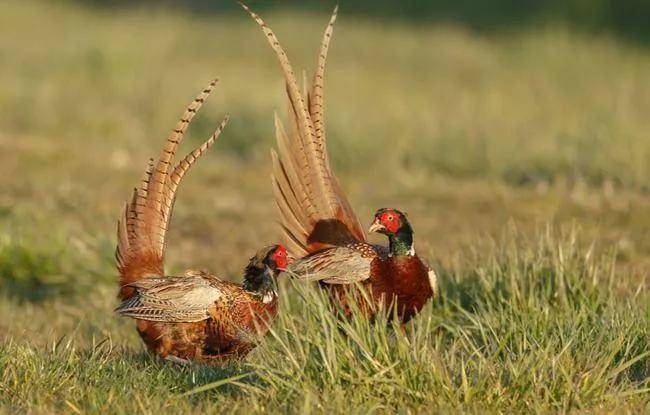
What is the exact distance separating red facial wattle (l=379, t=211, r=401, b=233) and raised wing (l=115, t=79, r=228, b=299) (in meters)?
0.94

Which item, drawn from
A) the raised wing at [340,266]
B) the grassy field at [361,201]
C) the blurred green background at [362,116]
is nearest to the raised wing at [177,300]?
the grassy field at [361,201]

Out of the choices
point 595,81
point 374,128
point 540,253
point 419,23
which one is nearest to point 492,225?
point 540,253

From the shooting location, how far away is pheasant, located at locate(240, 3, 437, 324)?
5523 millimetres

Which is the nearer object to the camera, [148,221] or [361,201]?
[148,221]

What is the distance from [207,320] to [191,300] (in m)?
0.12

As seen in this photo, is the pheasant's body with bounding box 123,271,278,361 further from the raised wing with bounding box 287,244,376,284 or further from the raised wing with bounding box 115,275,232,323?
the raised wing with bounding box 287,244,376,284

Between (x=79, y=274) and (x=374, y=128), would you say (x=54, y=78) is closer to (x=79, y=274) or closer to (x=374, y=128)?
(x=374, y=128)

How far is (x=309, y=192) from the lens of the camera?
6172 mm

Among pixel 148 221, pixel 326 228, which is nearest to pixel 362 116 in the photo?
pixel 326 228

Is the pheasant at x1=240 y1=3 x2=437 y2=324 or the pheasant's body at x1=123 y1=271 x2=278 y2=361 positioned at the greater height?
the pheasant at x1=240 y1=3 x2=437 y2=324

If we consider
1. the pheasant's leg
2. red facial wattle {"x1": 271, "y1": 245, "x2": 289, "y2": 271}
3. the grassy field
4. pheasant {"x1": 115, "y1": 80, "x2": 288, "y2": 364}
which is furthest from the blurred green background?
the pheasant's leg

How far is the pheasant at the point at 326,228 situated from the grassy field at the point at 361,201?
10.0 inches

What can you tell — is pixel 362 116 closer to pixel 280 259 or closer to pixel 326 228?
pixel 326 228

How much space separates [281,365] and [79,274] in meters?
3.67
